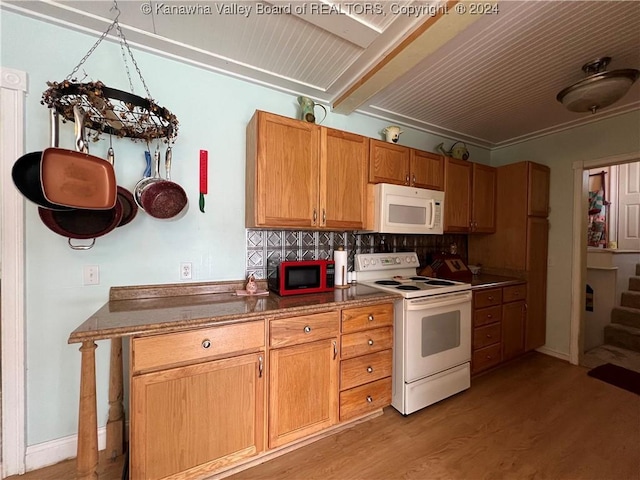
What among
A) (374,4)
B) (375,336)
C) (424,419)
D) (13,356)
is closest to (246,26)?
(374,4)

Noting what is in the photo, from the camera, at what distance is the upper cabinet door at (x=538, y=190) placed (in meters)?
2.84

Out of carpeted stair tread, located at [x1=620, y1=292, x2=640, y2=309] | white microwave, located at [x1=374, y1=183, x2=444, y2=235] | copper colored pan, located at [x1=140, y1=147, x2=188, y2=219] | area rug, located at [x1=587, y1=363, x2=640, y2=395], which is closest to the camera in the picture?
copper colored pan, located at [x1=140, y1=147, x2=188, y2=219]

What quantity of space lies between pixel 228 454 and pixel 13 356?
1.31m

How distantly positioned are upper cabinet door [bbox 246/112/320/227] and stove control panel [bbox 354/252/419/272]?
71cm

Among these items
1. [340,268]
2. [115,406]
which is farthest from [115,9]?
[115,406]

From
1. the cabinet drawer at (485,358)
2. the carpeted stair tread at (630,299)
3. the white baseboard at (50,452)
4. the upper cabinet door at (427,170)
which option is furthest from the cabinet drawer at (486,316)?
the white baseboard at (50,452)

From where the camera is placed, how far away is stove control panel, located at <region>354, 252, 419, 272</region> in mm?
2465

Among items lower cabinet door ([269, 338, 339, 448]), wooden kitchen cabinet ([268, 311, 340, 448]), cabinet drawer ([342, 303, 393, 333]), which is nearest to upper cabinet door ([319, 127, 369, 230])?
cabinet drawer ([342, 303, 393, 333])

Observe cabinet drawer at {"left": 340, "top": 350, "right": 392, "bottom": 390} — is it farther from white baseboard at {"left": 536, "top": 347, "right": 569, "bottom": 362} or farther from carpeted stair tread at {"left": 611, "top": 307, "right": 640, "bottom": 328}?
carpeted stair tread at {"left": 611, "top": 307, "right": 640, "bottom": 328}

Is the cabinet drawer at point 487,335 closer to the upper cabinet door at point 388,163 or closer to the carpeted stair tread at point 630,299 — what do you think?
the upper cabinet door at point 388,163

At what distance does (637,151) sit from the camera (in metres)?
2.46

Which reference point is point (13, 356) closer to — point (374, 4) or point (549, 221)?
point (374, 4)

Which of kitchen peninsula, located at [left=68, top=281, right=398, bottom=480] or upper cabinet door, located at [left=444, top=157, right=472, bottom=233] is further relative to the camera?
upper cabinet door, located at [left=444, top=157, right=472, bottom=233]

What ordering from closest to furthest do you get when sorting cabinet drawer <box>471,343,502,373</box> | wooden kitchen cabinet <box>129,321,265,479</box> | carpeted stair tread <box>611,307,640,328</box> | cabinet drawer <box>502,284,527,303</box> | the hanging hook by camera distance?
1. wooden kitchen cabinet <box>129,321,265,479</box>
2. the hanging hook
3. cabinet drawer <box>471,343,502,373</box>
4. cabinet drawer <box>502,284,527,303</box>
5. carpeted stair tread <box>611,307,640,328</box>
